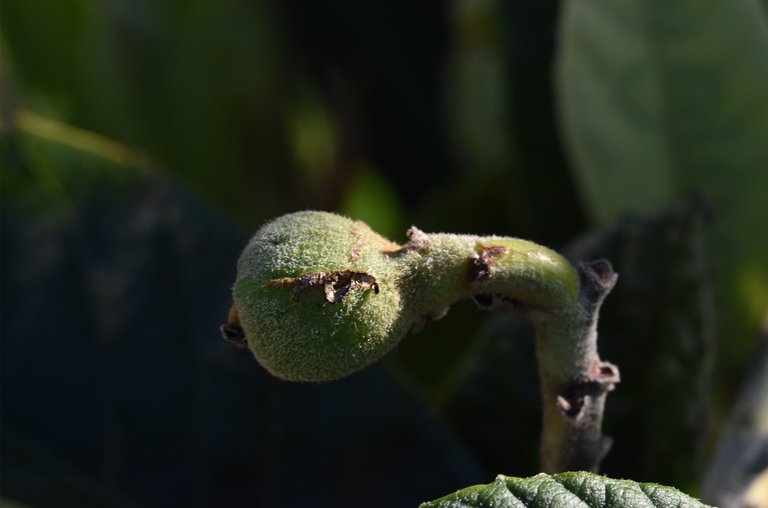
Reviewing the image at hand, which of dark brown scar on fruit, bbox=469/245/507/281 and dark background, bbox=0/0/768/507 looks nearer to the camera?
dark brown scar on fruit, bbox=469/245/507/281

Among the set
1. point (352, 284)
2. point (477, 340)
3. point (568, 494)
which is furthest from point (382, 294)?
point (477, 340)

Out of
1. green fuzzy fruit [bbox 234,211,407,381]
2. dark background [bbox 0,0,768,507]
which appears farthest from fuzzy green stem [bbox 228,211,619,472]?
dark background [bbox 0,0,768,507]

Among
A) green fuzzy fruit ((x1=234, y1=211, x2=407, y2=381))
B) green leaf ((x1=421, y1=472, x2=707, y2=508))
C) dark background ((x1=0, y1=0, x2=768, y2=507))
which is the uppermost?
dark background ((x1=0, y1=0, x2=768, y2=507))

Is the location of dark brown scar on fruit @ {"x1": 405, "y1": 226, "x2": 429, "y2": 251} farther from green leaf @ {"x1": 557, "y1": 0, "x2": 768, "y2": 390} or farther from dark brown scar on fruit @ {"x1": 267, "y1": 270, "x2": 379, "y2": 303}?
green leaf @ {"x1": 557, "y1": 0, "x2": 768, "y2": 390}

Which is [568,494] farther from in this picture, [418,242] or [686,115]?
[686,115]

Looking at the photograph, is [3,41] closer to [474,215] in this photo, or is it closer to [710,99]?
[474,215]

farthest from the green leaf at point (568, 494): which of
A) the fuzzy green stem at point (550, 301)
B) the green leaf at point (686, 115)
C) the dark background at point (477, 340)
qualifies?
the green leaf at point (686, 115)

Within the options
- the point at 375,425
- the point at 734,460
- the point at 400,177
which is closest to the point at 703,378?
the point at 734,460

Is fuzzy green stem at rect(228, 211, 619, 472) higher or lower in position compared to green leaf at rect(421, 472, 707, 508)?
higher
